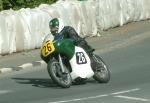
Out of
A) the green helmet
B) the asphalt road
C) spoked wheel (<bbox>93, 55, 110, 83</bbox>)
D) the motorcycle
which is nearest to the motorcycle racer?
the green helmet

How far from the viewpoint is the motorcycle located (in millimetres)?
16438

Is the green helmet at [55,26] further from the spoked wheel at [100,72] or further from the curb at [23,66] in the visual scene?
the curb at [23,66]

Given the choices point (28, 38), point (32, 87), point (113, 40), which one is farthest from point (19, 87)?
point (113, 40)

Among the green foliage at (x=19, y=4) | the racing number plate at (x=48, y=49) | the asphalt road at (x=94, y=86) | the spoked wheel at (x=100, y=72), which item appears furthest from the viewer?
the green foliage at (x=19, y=4)

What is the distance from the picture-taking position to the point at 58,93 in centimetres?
1602

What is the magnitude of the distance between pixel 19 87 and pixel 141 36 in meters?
9.39

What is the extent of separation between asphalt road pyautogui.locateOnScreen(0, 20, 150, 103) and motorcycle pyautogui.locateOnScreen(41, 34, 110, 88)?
21cm

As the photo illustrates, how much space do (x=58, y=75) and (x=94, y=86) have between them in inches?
36.5

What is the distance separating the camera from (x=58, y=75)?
16.5 m

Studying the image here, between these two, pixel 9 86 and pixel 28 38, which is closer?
pixel 9 86

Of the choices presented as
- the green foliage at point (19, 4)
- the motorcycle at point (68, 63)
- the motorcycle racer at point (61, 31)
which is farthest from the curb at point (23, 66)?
the green foliage at point (19, 4)

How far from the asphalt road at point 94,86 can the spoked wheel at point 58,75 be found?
156 mm

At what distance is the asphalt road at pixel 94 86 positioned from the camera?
49.7 feet

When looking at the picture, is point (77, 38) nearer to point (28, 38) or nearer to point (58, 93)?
point (58, 93)
